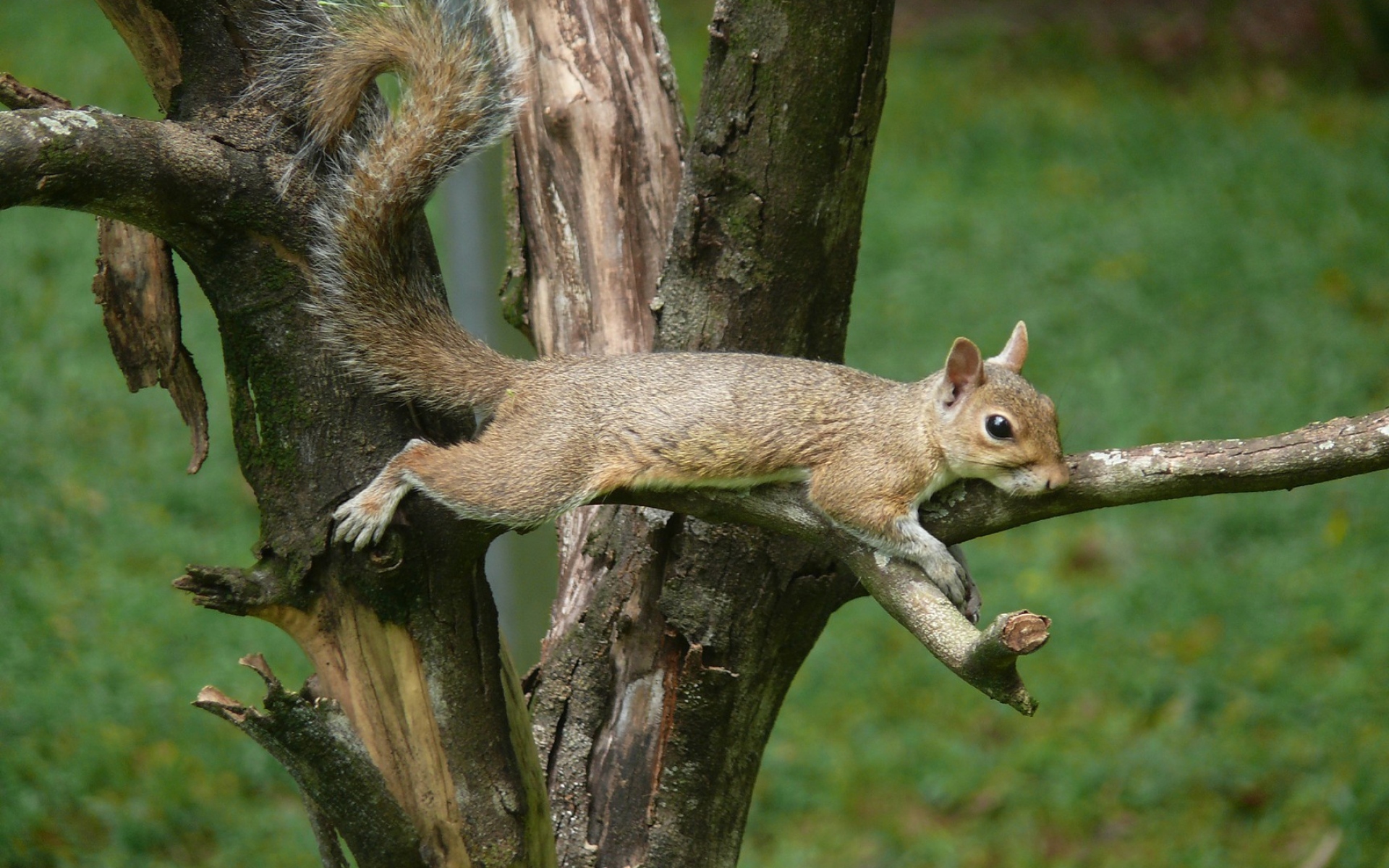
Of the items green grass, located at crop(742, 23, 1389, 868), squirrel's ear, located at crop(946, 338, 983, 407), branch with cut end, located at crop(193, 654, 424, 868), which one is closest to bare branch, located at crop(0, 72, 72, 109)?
branch with cut end, located at crop(193, 654, 424, 868)

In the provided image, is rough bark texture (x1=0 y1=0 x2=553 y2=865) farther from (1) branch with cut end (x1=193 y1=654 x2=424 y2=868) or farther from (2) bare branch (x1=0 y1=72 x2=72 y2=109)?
(2) bare branch (x1=0 y1=72 x2=72 y2=109)

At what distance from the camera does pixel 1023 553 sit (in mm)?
5059

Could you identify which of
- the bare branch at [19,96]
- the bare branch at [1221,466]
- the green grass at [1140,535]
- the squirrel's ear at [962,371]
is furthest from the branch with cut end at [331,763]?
the green grass at [1140,535]

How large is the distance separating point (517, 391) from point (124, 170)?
80cm

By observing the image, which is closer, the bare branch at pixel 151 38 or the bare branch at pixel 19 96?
the bare branch at pixel 19 96

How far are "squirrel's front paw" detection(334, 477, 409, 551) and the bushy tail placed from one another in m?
0.22

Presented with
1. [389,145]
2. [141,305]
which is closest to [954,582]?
[389,145]

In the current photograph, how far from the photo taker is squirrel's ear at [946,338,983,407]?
7.77 feet

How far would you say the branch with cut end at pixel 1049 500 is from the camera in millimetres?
1672

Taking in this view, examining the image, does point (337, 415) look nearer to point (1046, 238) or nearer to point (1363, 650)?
point (1363, 650)

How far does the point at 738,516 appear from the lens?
7.04 feet

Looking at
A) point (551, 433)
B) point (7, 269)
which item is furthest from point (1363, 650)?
point (7, 269)

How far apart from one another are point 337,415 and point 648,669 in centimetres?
73

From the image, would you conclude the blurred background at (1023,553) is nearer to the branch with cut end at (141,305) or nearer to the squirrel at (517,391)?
the squirrel at (517,391)
